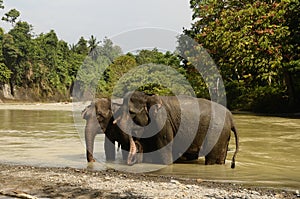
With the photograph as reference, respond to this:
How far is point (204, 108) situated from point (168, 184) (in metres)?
3.53

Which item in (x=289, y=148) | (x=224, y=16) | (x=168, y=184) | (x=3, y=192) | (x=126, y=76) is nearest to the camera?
(x=3, y=192)

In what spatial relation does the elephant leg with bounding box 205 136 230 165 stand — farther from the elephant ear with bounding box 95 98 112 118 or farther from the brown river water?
the elephant ear with bounding box 95 98 112 118

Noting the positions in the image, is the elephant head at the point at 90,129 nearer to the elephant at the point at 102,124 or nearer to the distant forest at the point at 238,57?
the elephant at the point at 102,124

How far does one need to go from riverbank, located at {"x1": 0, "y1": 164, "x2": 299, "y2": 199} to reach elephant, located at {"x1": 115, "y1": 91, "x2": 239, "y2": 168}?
5.52 ft

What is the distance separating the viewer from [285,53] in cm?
3072

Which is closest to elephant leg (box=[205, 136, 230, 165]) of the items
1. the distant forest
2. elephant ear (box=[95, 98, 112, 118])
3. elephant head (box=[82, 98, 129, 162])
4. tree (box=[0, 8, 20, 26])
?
elephant head (box=[82, 98, 129, 162])

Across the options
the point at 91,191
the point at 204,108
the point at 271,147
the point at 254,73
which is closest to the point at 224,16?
the point at 254,73

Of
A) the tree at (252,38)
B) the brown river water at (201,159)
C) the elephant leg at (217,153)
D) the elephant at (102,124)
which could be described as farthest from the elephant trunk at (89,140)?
the tree at (252,38)

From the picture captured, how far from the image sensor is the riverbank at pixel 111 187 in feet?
22.3

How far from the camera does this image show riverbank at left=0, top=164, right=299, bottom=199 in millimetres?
6809

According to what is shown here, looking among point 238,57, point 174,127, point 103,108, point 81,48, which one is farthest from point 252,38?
point 81,48

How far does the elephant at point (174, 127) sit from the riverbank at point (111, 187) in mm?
1684

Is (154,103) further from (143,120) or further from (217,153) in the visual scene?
(217,153)

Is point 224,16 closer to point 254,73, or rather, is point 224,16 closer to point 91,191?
point 254,73
